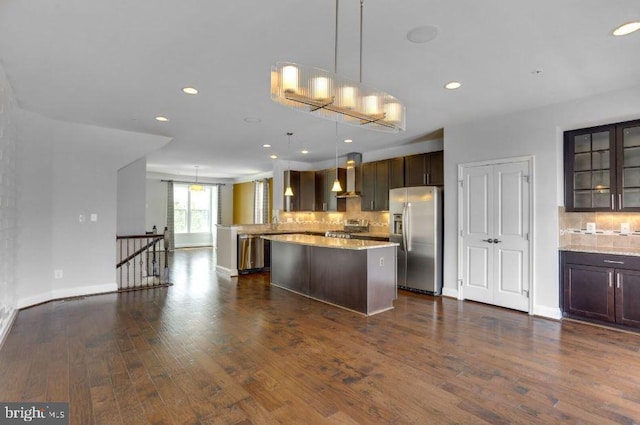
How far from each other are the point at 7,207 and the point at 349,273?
404 cm

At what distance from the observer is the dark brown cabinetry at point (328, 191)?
7.93 meters

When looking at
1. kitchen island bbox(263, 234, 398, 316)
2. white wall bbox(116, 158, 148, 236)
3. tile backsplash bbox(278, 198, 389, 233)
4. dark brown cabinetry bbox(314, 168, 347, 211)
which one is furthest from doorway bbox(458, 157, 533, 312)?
white wall bbox(116, 158, 148, 236)

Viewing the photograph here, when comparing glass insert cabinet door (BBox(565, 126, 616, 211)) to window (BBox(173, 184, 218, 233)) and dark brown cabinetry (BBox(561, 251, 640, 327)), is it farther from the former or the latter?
window (BBox(173, 184, 218, 233))

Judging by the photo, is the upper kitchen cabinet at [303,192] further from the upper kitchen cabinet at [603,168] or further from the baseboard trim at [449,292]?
the upper kitchen cabinet at [603,168]

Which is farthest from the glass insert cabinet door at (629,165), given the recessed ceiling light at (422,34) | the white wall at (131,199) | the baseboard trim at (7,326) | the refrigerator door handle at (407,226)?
the white wall at (131,199)

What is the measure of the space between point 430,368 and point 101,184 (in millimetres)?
5469

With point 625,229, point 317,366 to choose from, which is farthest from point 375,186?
point 317,366

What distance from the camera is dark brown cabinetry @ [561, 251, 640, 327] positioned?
3623mm

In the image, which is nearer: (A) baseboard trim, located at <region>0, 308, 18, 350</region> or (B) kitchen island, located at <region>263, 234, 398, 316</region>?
(A) baseboard trim, located at <region>0, 308, 18, 350</region>

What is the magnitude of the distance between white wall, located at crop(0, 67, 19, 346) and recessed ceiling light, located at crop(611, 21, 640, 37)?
17.5 ft

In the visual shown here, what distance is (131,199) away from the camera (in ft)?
21.7

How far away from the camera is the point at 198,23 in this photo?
2.39m

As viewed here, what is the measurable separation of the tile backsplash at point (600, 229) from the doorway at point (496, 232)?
0.47 meters

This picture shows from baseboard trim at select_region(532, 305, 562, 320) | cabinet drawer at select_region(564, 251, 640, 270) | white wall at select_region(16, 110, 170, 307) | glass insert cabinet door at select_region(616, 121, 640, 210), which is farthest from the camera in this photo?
white wall at select_region(16, 110, 170, 307)
